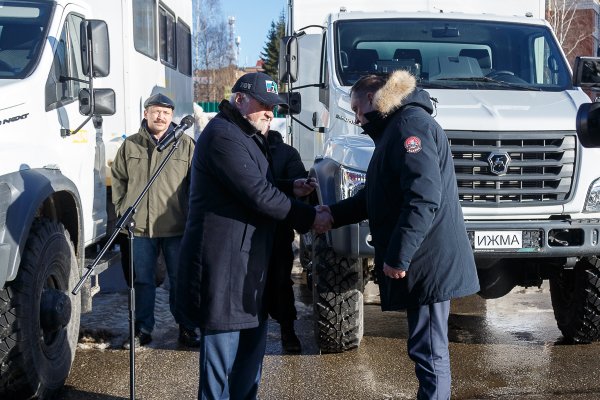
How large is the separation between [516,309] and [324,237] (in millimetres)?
2714

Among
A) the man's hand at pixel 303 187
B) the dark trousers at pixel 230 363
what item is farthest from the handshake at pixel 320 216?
the dark trousers at pixel 230 363

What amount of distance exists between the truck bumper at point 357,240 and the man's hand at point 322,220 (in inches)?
40.9

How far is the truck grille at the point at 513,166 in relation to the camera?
590 centimetres

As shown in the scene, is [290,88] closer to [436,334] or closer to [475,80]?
[475,80]

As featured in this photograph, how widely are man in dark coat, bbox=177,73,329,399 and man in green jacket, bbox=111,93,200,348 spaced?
2187 mm

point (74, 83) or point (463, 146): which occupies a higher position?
point (74, 83)

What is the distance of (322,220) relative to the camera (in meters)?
4.52

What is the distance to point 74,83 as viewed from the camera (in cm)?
611

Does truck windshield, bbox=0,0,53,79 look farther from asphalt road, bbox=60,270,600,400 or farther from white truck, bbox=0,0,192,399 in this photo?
asphalt road, bbox=60,270,600,400

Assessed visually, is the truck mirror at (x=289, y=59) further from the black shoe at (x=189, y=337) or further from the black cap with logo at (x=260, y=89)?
the black cap with logo at (x=260, y=89)

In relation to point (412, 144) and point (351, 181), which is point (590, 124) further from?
point (351, 181)

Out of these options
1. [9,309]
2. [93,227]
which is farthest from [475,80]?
[9,309]

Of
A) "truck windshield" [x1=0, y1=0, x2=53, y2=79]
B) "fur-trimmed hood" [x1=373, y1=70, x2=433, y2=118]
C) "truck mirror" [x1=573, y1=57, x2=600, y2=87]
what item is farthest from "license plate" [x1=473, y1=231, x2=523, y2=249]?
"truck windshield" [x1=0, y1=0, x2=53, y2=79]

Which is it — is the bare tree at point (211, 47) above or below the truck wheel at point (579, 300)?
above
